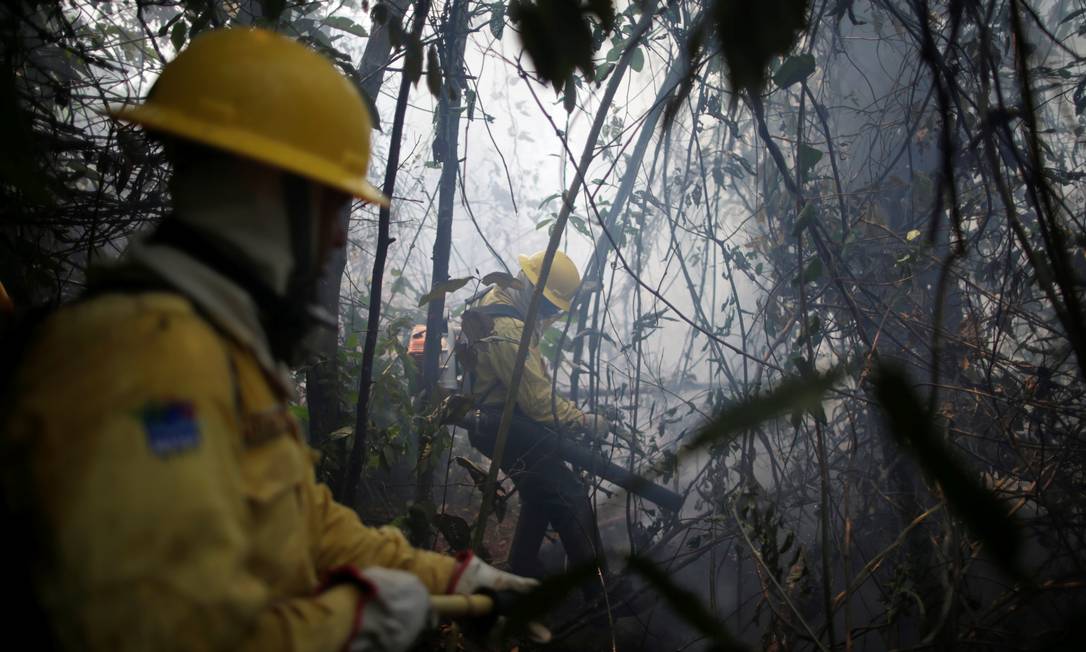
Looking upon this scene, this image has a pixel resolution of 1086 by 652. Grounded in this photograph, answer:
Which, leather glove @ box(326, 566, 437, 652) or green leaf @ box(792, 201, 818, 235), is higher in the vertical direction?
green leaf @ box(792, 201, 818, 235)

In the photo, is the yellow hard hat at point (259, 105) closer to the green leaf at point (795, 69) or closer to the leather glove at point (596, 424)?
the green leaf at point (795, 69)

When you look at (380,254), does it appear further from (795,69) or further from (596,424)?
(596,424)

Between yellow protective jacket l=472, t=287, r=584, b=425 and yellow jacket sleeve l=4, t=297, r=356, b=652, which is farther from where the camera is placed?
yellow protective jacket l=472, t=287, r=584, b=425

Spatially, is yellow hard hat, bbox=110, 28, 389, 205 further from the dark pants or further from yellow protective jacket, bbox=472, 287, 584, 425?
the dark pants

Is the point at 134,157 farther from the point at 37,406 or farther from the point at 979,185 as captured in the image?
the point at 979,185

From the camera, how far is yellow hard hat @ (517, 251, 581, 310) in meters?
4.20

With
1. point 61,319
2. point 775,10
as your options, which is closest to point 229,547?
point 61,319

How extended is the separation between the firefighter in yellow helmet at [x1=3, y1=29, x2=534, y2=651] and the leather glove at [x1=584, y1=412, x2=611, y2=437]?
8.56ft

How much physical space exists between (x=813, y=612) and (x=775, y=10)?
3.67 m

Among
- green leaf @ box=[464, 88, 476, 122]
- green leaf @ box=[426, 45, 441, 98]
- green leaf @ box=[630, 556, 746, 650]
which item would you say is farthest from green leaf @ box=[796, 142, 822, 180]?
green leaf @ box=[630, 556, 746, 650]

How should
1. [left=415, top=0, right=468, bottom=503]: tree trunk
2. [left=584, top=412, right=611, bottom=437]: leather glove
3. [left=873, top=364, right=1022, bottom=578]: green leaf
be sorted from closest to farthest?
[left=873, top=364, right=1022, bottom=578]: green leaf < [left=415, top=0, right=468, bottom=503]: tree trunk < [left=584, top=412, right=611, bottom=437]: leather glove

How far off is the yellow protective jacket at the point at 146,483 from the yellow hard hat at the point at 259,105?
0.29 m

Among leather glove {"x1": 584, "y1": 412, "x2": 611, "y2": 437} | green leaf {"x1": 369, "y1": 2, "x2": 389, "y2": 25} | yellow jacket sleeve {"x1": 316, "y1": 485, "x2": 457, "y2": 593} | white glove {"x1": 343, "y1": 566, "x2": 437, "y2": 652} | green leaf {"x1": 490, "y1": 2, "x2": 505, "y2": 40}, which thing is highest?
green leaf {"x1": 490, "y1": 2, "x2": 505, "y2": 40}

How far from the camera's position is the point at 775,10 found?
0.71 metres
